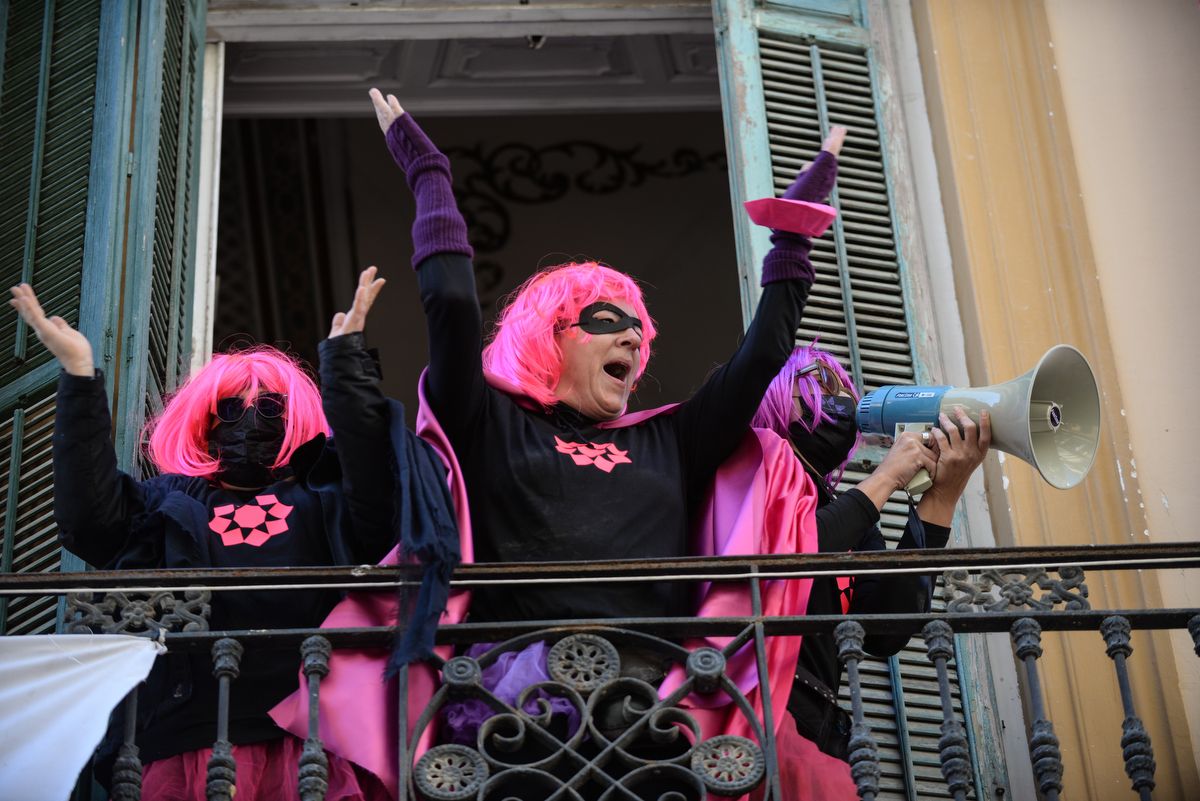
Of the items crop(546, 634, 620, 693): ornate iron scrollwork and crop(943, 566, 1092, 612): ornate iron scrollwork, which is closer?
crop(546, 634, 620, 693): ornate iron scrollwork

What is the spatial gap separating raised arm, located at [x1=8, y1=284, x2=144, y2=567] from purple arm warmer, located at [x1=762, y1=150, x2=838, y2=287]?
5.17 ft

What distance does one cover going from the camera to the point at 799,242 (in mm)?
5328

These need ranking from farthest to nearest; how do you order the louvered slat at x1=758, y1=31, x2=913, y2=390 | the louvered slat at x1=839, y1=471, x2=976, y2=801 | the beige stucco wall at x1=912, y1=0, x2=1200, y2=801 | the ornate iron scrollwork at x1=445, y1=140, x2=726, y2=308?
the ornate iron scrollwork at x1=445, y1=140, x2=726, y2=308 < the louvered slat at x1=758, y1=31, x2=913, y2=390 < the beige stucco wall at x1=912, y1=0, x2=1200, y2=801 < the louvered slat at x1=839, y1=471, x2=976, y2=801

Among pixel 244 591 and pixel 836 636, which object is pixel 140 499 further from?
pixel 836 636

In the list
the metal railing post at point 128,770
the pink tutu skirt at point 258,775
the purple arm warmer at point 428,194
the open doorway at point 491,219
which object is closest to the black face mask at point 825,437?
the purple arm warmer at point 428,194

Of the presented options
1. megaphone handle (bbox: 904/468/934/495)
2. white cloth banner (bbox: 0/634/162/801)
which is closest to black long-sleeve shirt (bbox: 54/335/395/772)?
white cloth banner (bbox: 0/634/162/801)

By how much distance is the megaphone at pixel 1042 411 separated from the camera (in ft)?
18.0

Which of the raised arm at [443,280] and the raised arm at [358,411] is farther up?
the raised arm at [443,280]

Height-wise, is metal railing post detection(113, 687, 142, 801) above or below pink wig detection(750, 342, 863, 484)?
below

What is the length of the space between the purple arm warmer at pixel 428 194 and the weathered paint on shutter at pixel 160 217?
1.12 m

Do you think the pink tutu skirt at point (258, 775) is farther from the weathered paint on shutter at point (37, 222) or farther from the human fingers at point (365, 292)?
the human fingers at point (365, 292)

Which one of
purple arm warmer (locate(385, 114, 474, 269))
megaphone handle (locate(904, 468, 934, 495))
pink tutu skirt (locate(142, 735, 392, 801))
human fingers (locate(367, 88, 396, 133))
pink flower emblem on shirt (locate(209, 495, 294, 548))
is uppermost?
human fingers (locate(367, 88, 396, 133))

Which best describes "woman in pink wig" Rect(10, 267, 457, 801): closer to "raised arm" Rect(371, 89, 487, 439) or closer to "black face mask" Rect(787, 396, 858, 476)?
"raised arm" Rect(371, 89, 487, 439)

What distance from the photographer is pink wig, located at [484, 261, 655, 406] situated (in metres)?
5.51
